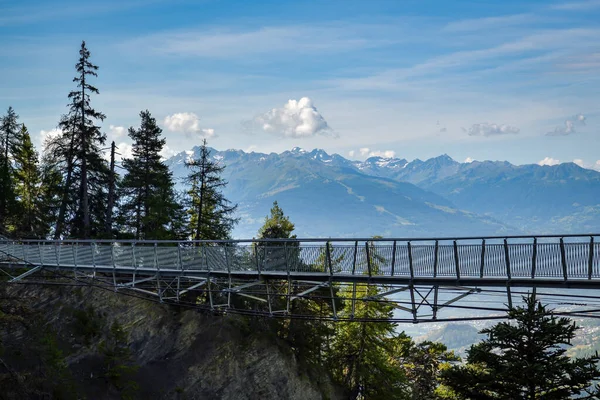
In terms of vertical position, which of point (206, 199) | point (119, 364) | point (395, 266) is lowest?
point (119, 364)

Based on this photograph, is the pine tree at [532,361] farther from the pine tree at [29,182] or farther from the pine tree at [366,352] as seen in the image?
the pine tree at [29,182]

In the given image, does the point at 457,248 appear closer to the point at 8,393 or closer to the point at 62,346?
the point at 8,393

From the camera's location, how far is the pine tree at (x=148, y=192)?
174 feet

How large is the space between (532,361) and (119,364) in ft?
76.9

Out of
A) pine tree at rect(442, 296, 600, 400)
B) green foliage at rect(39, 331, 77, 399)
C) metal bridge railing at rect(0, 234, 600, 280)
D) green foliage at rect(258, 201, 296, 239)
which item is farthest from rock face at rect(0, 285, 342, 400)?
pine tree at rect(442, 296, 600, 400)

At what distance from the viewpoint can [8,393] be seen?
29.0 meters

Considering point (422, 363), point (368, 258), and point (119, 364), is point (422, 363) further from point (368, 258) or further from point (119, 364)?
point (368, 258)

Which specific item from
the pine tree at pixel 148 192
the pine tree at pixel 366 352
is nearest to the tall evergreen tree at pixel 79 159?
the pine tree at pixel 148 192

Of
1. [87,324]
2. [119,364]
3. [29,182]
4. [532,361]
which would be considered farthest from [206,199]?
[532,361]

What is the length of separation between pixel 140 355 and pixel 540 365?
2585cm

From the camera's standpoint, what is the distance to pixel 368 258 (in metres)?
23.8

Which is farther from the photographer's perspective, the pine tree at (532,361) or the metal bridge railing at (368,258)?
the pine tree at (532,361)

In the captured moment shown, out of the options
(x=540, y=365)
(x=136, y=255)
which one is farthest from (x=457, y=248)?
(x=136, y=255)

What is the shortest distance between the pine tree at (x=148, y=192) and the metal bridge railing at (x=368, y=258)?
17.4 m
